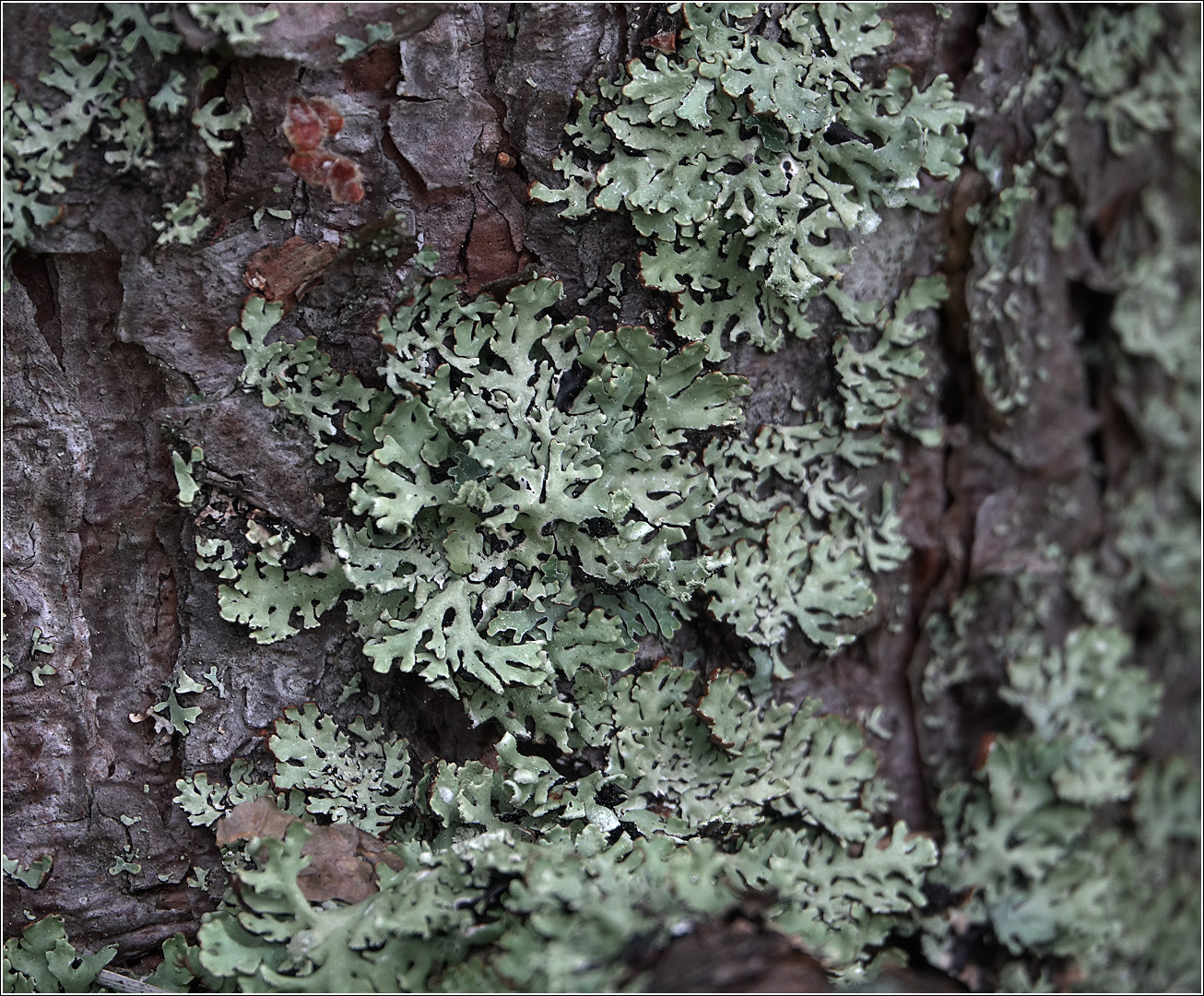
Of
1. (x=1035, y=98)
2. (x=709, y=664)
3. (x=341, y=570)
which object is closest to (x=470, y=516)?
(x=341, y=570)

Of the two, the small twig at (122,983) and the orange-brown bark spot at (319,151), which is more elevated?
the orange-brown bark spot at (319,151)

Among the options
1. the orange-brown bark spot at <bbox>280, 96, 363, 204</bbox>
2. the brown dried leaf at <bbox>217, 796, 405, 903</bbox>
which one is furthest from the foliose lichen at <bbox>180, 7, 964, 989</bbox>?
the orange-brown bark spot at <bbox>280, 96, 363, 204</bbox>

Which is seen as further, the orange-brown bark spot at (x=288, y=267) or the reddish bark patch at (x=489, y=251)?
the reddish bark patch at (x=489, y=251)

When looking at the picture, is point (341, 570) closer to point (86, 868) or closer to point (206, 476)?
point (206, 476)

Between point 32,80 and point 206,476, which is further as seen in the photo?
point 206,476

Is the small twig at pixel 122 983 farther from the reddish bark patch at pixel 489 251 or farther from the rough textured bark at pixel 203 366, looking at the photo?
the reddish bark patch at pixel 489 251

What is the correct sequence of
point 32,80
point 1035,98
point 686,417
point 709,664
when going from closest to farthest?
1. point 32,80
2. point 686,417
3. point 709,664
4. point 1035,98

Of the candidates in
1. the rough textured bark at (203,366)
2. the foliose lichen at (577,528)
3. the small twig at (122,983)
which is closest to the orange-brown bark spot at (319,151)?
the rough textured bark at (203,366)
